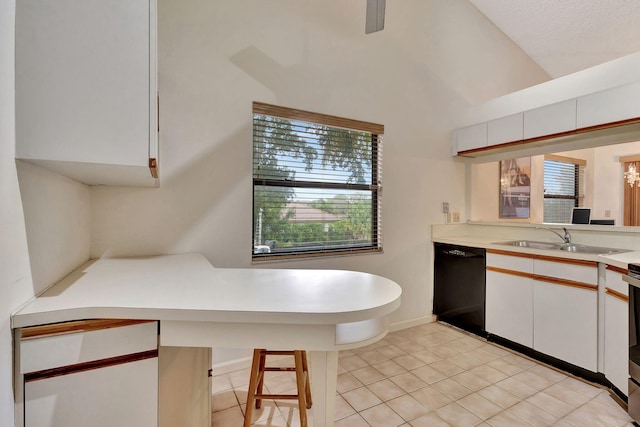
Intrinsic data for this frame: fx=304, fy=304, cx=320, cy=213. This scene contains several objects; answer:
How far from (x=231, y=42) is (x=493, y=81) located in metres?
3.28

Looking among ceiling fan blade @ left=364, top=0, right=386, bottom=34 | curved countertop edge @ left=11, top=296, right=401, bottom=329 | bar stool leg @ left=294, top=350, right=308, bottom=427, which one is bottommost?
bar stool leg @ left=294, top=350, right=308, bottom=427

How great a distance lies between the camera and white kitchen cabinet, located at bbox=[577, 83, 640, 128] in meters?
2.19

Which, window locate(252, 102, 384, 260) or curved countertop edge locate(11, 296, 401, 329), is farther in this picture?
window locate(252, 102, 384, 260)

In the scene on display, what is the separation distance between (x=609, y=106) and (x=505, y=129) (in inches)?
31.5

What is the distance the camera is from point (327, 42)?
271 centimetres

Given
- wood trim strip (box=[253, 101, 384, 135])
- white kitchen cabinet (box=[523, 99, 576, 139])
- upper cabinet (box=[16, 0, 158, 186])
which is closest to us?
upper cabinet (box=[16, 0, 158, 186])

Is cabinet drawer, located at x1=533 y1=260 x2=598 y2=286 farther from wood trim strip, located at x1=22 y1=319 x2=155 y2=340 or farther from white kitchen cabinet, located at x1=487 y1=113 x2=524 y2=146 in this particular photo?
wood trim strip, located at x1=22 y1=319 x2=155 y2=340

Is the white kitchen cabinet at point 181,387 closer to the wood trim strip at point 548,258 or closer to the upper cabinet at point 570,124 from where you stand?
the wood trim strip at point 548,258

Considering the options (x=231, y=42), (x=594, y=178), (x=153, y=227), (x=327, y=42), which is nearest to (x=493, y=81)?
(x=594, y=178)

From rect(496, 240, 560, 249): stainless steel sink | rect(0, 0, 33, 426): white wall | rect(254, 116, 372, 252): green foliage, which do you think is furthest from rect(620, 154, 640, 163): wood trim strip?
rect(0, 0, 33, 426): white wall

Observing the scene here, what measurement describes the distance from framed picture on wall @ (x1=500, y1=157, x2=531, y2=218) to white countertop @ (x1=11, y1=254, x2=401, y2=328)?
3.35 meters

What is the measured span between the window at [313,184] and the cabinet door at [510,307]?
3.66 ft

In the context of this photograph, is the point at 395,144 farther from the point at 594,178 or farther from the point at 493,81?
the point at 594,178

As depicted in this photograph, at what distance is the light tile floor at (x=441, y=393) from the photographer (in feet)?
5.84
